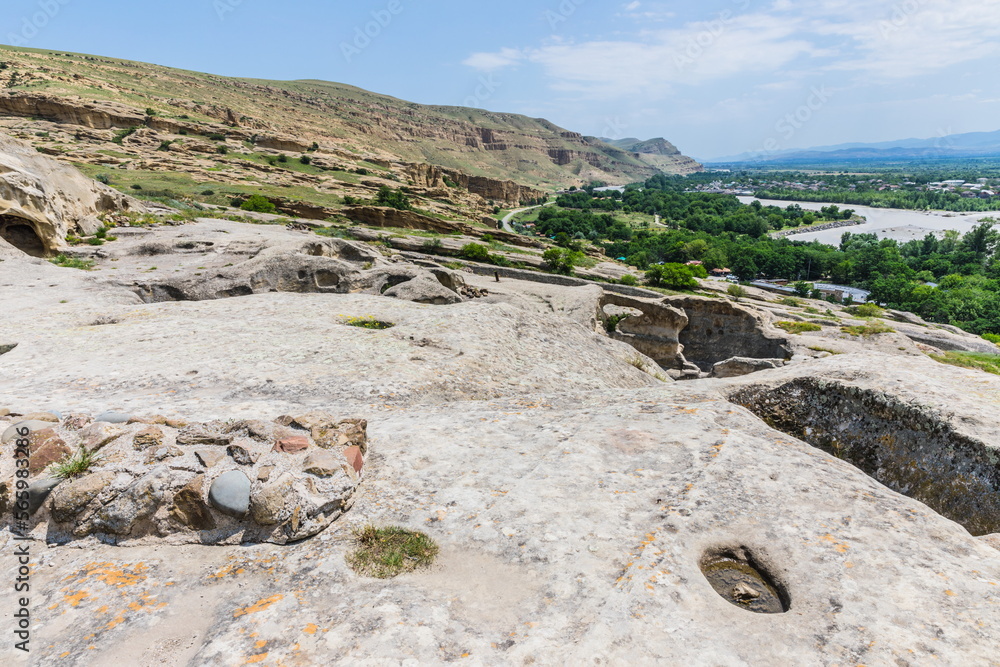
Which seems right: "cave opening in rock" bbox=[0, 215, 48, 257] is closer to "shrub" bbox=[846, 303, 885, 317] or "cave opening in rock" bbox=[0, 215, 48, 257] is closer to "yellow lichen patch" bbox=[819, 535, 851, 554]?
"yellow lichen patch" bbox=[819, 535, 851, 554]

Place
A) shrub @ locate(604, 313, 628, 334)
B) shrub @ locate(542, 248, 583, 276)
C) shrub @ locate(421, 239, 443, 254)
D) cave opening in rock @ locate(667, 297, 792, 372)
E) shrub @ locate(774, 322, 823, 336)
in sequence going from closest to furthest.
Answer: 1. cave opening in rock @ locate(667, 297, 792, 372)
2. shrub @ locate(604, 313, 628, 334)
3. shrub @ locate(774, 322, 823, 336)
4. shrub @ locate(421, 239, 443, 254)
5. shrub @ locate(542, 248, 583, 276)

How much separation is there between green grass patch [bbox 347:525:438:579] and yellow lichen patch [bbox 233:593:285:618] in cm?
65

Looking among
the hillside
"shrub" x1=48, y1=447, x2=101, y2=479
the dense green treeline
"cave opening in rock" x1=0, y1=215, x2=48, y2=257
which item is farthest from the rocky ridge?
the hillside

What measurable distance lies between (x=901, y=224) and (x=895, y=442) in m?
194

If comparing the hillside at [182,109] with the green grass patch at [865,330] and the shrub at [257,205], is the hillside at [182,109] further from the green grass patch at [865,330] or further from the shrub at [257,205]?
the green grass patch at [865,330]

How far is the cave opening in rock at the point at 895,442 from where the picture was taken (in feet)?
20.6

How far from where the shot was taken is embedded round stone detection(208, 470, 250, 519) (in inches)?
184

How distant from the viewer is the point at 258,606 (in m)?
3.87

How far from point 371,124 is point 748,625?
6996 inches

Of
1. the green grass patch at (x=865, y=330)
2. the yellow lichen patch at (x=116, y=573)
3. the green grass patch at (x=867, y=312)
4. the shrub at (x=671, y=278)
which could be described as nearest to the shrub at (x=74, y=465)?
the yellow lichen patch at (x=116, y=573)

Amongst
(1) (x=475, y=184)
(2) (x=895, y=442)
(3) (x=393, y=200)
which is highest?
(1) (x=475, y=184)

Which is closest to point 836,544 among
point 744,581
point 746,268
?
point 744,581

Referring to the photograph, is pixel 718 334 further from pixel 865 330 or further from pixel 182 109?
pixel 182 109

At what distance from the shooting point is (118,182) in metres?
46.3
